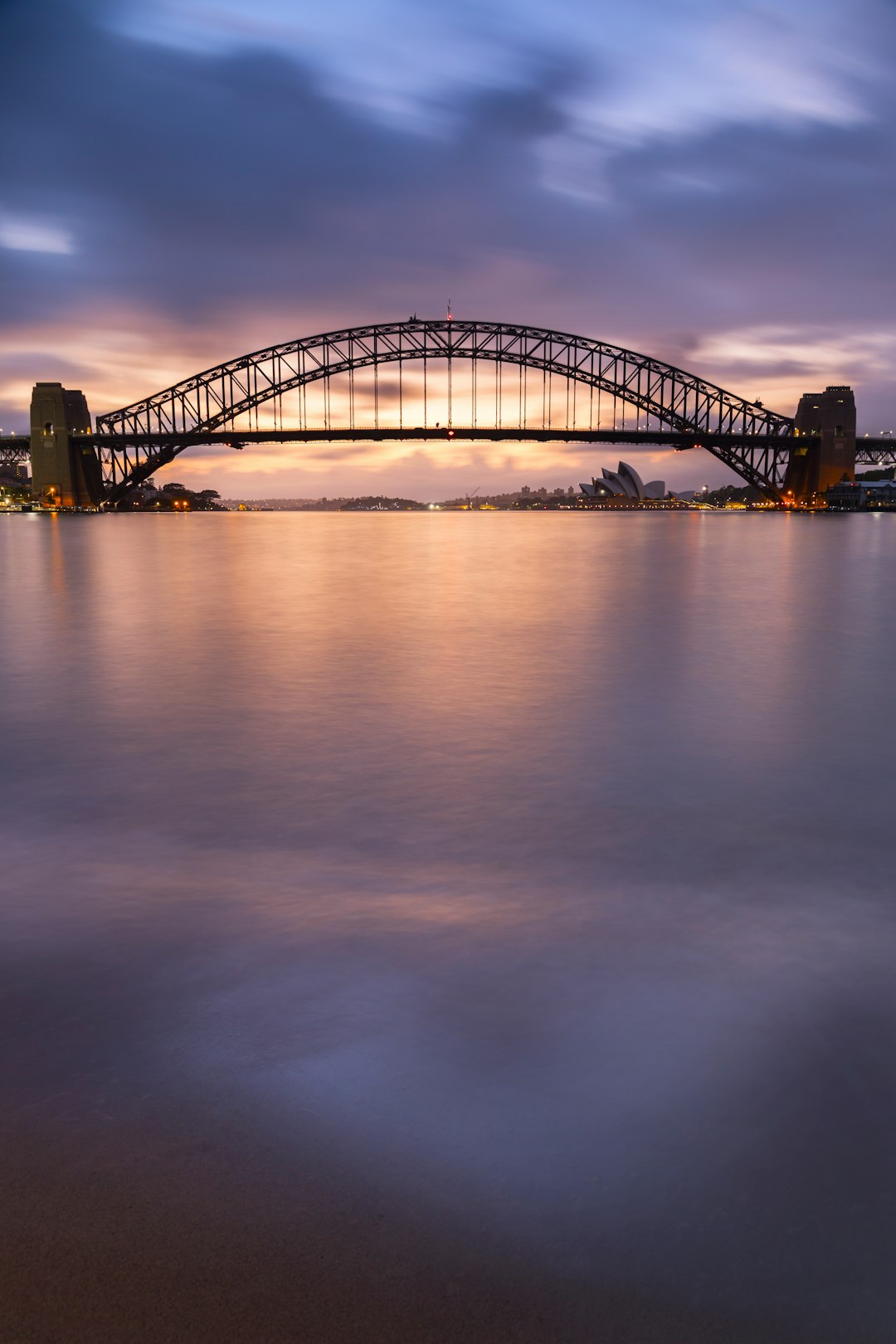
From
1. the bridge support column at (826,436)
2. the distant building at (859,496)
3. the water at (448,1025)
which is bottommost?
the water at (448,1025)

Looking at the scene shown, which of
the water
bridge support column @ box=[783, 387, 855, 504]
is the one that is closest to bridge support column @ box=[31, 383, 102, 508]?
bridge support column @ box=[783, 387, 855, 504]

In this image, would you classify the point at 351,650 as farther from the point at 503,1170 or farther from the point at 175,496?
the point at 175,496

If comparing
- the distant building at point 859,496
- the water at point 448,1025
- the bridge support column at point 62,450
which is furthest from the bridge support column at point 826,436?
the water at point 448,1025

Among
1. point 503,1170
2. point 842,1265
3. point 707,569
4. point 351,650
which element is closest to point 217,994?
point 503,1170

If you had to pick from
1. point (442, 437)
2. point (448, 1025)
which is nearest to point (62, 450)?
point (442, 437)

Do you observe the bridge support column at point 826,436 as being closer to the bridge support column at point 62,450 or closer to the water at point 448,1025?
the bridge support column at point 62,450

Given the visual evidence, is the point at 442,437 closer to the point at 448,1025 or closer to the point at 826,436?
the point at 826,436
